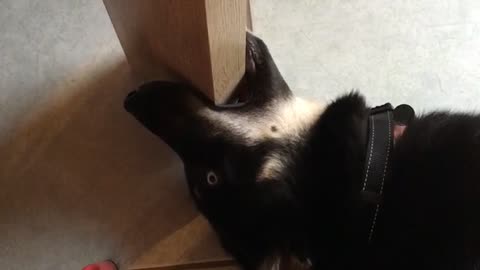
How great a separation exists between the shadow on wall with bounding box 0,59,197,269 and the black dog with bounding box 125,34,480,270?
0.43m

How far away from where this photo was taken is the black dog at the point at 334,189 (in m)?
1.05

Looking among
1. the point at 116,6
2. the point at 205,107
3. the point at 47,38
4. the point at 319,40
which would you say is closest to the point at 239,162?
the point at 205,107

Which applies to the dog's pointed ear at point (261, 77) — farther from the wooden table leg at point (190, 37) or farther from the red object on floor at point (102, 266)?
the red object on floor at point (102, 266)

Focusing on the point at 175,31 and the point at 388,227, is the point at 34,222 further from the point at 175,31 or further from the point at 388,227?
the point at 388,227

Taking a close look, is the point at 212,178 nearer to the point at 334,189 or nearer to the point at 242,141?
the point at 242,141

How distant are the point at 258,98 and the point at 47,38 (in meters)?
0.92

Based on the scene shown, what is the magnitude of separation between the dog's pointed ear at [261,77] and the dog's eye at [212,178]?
23cm

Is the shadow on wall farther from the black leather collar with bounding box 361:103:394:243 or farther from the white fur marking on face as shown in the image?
the black leather collar with bounding box 361:103:394:243

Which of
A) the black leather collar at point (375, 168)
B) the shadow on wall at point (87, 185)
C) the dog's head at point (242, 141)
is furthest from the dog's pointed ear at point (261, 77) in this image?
the shadow on wall at point (87, 185)

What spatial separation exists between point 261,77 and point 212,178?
1.09 ft

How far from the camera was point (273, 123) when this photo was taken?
124 centimetres

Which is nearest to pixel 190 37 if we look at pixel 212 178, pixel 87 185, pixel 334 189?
pixel 212 178

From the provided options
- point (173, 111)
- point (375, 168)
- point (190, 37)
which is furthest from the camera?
point (173, 111)

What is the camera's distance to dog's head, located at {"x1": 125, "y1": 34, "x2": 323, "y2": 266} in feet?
3.67
